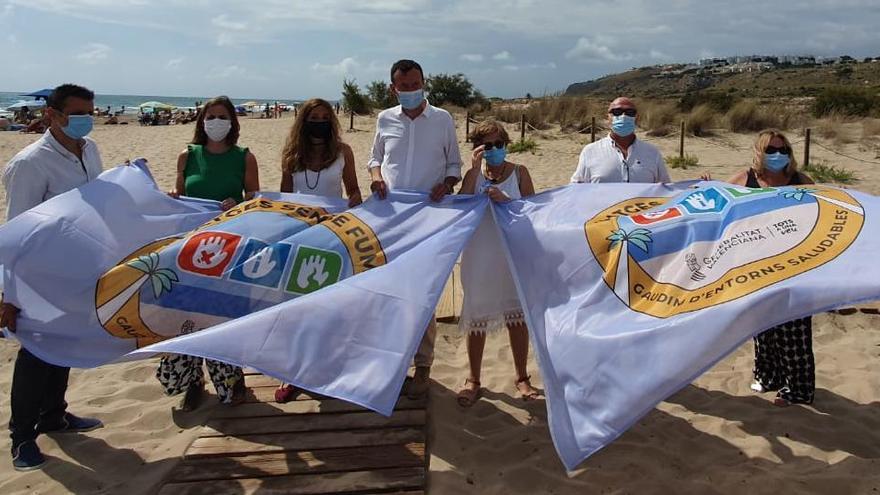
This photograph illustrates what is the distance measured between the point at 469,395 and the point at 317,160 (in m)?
1.86

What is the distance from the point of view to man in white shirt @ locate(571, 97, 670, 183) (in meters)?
4.02

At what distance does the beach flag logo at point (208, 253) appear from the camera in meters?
3.46

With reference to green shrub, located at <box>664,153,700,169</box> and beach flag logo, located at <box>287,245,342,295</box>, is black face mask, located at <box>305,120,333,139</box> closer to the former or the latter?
beach flag logo, located at <box>287,245,342,295</box>

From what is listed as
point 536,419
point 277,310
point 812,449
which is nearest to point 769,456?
point 812,449

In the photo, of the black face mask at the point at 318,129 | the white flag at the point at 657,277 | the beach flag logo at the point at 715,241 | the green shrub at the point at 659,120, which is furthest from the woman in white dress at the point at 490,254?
the green shrub at the point at 659,120

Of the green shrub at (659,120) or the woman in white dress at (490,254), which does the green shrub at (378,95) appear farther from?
the woman in white dress at (490,254)

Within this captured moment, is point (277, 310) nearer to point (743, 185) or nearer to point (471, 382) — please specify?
point (471, 382)

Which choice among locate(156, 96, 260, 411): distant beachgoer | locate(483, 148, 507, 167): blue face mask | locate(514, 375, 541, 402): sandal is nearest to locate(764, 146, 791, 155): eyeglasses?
locate(483, 148, 507, 167): blue face mask

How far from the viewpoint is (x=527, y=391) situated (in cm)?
421

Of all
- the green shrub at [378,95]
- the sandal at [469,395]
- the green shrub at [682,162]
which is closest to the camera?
the sandal at [469,395]

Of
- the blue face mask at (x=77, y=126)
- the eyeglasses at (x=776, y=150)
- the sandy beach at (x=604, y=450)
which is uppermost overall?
the blue face mask at (x=77, y=126)

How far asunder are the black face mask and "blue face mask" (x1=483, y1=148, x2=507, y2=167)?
1.03m

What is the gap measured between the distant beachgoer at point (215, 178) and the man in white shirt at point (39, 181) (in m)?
0.61

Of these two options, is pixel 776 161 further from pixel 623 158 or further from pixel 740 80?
pixel 740 80
